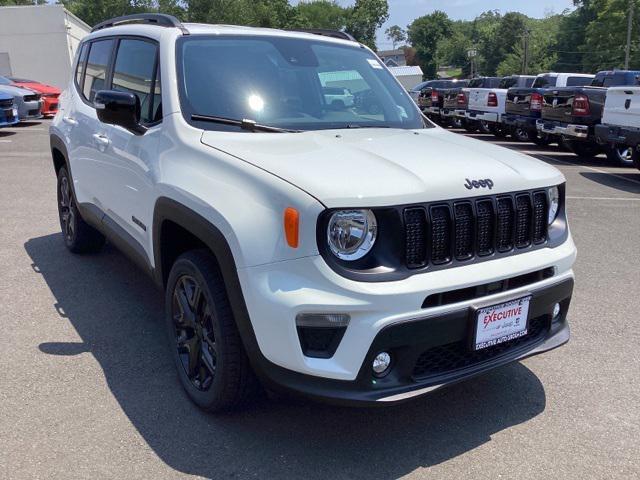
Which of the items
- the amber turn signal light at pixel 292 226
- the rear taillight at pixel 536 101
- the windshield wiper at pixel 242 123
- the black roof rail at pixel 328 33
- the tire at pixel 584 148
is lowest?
the tire at pixel 584 148

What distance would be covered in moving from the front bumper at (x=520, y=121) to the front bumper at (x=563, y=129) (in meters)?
0.92

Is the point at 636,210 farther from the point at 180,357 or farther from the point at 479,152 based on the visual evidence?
the point at 180,357

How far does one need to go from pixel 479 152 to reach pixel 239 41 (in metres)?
1.63

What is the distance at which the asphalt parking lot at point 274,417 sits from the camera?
111 inches

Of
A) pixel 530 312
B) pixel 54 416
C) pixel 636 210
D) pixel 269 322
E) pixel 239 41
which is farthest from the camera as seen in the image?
pixel 636 210

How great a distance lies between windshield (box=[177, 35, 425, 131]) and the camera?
3.52m

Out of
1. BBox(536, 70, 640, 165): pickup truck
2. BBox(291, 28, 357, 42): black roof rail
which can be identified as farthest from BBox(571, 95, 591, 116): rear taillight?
BBox(291, 28, 357, 42): black roof rail

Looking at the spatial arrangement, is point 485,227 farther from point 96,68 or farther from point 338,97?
point 96,68

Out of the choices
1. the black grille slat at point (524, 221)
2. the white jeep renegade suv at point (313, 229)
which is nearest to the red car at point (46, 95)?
the white jeep renegade suv at point (313, 229)

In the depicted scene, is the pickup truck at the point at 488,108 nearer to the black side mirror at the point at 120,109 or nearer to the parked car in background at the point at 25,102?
the parked car in background at the point at 25,102

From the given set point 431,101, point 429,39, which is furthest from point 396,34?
point 431,101

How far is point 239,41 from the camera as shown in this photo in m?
3.89

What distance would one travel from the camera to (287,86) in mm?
3791

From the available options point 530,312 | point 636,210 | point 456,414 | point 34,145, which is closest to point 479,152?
point 530,312
